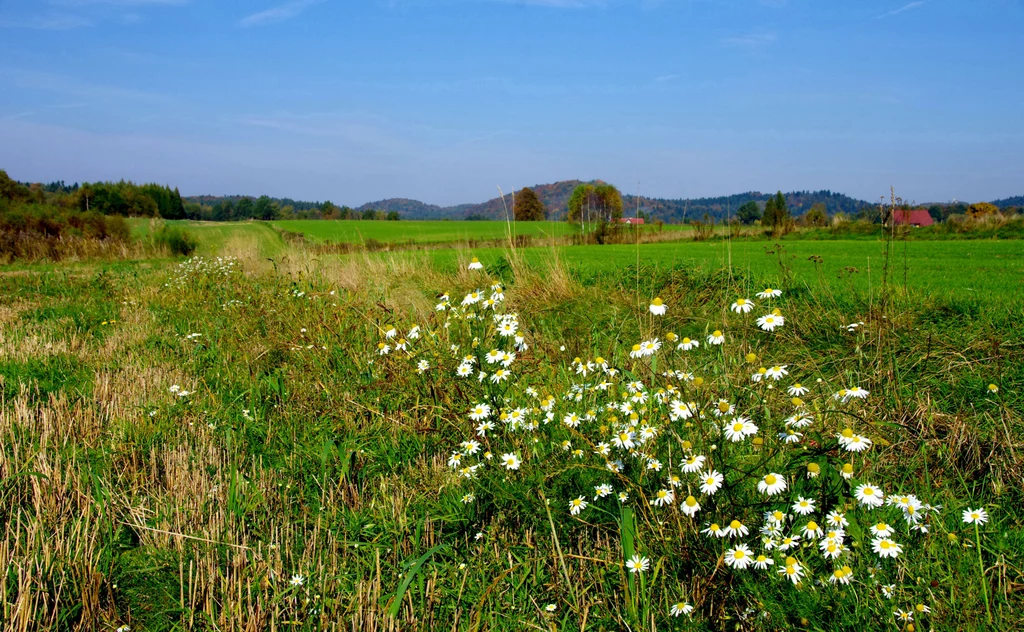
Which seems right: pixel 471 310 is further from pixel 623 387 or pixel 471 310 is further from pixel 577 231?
pixel 577 231

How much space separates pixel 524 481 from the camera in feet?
8.39

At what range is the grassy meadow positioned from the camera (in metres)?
1.98

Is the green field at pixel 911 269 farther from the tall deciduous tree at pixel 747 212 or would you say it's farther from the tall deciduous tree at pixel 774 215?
the tall deciduous tree at pixel 774 215

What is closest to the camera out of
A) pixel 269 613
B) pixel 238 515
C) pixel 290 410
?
pixel 269 613

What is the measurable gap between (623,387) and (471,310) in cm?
105

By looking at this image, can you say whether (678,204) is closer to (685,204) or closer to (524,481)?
(685,204)

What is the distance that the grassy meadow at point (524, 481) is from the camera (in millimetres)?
1981

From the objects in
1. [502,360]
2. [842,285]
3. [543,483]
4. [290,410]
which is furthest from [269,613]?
[842,285]

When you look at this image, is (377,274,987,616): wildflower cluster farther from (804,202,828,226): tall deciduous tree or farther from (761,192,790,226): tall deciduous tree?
(761,192,790,226): tall deciduous tree

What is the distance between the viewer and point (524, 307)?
6.64m

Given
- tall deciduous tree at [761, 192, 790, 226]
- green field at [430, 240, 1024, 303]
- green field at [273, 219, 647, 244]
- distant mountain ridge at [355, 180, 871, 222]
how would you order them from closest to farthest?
1. green field at [430, 240, 1024, 303]
2. distant mountain ridge at [355, 180, 871, 222]
3. green field at [273, 219, 647, 244]
4. tall deciduous tree at [761, 192, 790, 226]

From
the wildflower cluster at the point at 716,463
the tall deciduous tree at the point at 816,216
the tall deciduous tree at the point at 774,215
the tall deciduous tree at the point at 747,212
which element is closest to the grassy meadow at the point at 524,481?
the wildflower cluster at the point at 716,463

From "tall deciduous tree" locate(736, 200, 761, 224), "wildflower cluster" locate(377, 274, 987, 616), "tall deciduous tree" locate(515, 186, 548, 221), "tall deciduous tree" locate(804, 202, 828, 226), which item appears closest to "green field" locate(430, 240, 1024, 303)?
"tall deciduous tree" locate(736, 200, 761, 224)

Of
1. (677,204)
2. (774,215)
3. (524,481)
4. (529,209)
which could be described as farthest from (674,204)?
(529,209)
